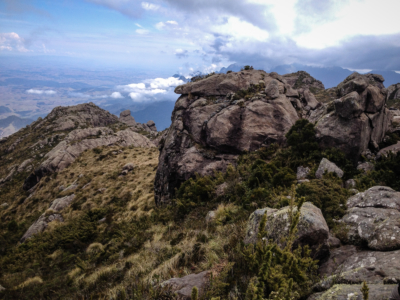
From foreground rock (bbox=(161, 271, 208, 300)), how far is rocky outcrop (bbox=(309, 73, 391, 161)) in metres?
13.0

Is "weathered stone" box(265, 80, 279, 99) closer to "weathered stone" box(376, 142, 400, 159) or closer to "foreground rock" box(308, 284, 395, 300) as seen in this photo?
"weathered stone" box(376, 142, 400, 159)

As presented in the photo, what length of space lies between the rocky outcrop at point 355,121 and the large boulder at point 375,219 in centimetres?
577

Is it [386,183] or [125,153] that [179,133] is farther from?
[125,153]

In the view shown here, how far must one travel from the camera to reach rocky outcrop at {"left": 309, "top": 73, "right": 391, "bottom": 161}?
1314cm

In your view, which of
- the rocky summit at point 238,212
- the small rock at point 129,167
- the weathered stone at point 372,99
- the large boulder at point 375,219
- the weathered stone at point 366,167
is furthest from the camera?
the small rock at point 129,167

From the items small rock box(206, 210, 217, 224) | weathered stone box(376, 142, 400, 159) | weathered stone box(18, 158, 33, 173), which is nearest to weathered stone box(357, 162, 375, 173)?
weathered stone box(376, 142, 400, 159)

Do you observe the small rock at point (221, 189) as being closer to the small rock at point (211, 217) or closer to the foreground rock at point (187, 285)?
the small rock at point (211, 217)

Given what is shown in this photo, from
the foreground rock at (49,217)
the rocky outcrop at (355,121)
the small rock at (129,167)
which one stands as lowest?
the foreground rock at (49,217)

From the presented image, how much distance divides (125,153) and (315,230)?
42.8 metres

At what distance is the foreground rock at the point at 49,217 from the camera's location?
2061 centimetres

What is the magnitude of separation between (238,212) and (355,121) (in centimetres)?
1072

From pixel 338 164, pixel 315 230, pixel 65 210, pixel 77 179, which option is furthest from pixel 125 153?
pixel 315 230

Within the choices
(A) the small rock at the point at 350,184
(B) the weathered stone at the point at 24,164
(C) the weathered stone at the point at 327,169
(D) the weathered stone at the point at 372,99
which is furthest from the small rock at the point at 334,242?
(B) the weathered stone at the point at 24,164

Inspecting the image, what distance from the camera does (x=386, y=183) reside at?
10.2m
